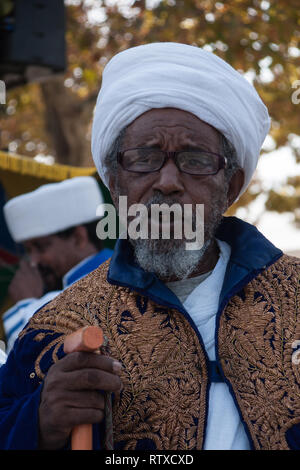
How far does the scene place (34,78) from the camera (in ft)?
22.6

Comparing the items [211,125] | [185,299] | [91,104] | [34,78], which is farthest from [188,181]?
[91,104]

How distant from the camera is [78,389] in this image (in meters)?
2.26

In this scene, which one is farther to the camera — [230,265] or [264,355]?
[230,265]

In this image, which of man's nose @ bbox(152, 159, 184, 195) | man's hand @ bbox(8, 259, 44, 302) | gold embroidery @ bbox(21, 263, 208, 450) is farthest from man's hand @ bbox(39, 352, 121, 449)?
man's hand @ bbox(8, 259, 44, 302)

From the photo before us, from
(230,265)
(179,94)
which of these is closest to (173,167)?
(179,94)

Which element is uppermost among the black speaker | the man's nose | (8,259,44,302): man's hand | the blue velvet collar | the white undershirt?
the man's nose

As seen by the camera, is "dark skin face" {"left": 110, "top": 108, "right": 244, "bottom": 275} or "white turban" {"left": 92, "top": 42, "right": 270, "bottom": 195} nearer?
"dark skin face" {"left": 110, "top": 108, "right": 244, "bottom": 275}

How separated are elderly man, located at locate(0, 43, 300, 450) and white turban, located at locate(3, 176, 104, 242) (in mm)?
2633

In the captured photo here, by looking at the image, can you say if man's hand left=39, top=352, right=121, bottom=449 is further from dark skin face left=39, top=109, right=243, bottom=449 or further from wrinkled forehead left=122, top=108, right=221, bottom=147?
wrinkled forehead left=122, top=108, right=221, bottom=147

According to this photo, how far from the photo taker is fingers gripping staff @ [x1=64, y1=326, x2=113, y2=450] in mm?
2174

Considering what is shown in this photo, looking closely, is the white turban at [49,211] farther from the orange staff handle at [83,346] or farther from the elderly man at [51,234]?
the orange staff handle at [83,346]

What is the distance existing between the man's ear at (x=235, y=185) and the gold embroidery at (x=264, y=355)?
1.55 feet

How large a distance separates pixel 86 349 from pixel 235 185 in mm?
1332

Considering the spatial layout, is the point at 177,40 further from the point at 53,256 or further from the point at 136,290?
the point at 136,290
